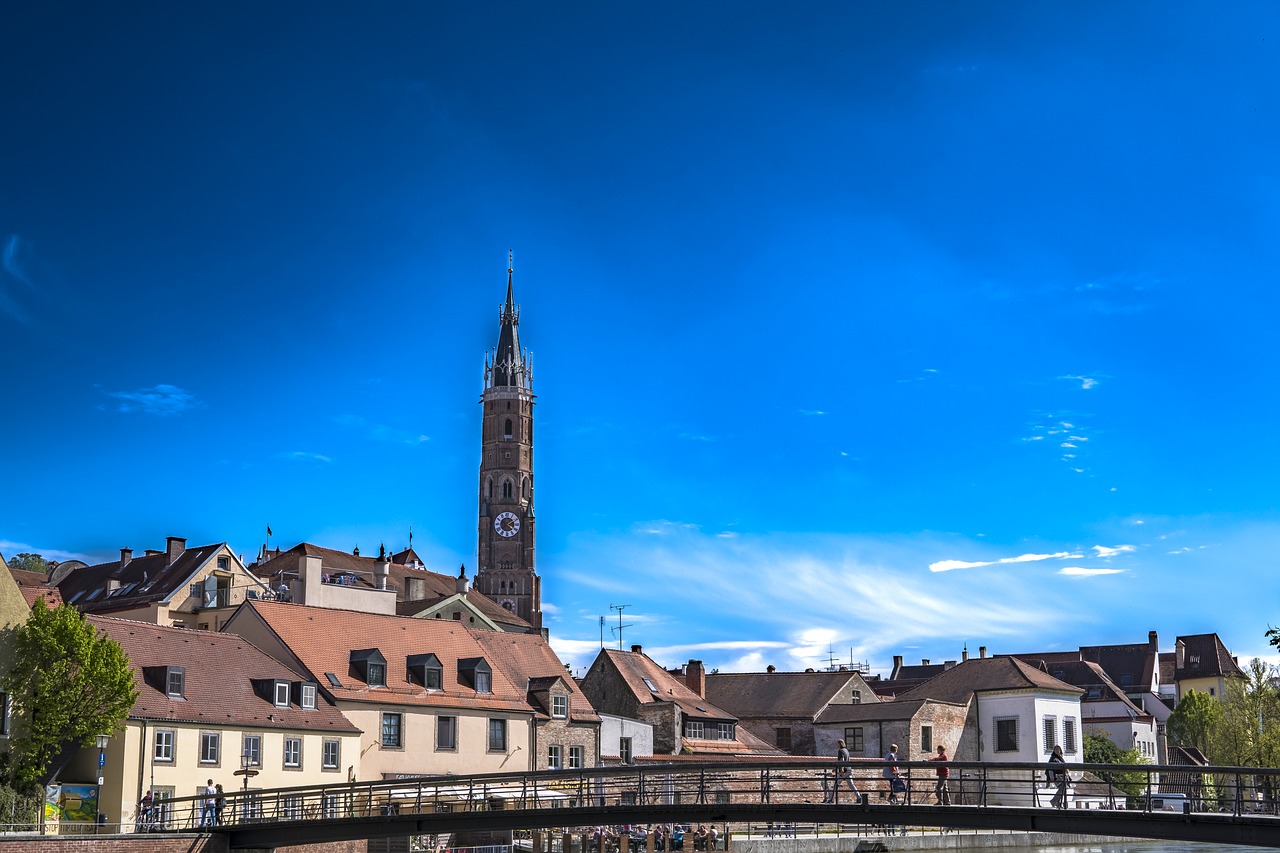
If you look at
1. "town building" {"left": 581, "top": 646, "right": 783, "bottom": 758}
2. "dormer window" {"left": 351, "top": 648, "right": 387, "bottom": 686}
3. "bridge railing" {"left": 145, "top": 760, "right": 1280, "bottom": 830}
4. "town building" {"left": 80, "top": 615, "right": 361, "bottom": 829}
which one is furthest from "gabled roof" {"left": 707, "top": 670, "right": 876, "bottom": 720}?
"town building" {"left": 80, "top": 615, "right": 361, "bottom": 829}

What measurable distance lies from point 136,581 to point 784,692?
36.6 meters

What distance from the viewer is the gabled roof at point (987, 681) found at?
73.2 m

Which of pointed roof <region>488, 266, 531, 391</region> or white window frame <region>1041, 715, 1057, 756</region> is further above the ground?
pointed roof <region>488, 266, 531, 391</region>

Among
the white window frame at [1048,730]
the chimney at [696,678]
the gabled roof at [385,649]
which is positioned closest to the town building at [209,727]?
the gabled roof at [385,649]

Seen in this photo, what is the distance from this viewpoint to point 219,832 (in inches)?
1588

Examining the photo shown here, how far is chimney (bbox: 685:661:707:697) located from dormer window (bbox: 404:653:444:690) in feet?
83.2

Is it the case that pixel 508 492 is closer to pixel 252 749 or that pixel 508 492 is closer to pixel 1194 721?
pixel 1194 721

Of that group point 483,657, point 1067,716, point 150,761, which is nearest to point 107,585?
point 483,657

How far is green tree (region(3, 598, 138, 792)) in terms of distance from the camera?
4200cm

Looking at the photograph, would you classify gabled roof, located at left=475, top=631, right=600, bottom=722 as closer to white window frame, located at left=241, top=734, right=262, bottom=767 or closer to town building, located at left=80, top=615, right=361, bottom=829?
town building, located at left=80, top=615, right=361, bottom=829

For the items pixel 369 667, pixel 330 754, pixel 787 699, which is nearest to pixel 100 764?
pixel 330 754

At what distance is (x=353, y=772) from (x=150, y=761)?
8934 millimetres

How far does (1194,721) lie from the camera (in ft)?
330

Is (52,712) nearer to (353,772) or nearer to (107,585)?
(353,772)
